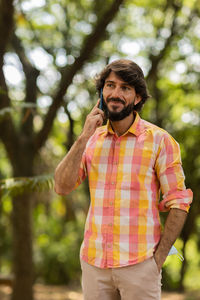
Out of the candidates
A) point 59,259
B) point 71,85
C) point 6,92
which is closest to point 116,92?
point 6,92

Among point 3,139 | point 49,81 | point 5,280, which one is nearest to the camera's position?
point 3,139

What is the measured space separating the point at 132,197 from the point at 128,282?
17.6 inches

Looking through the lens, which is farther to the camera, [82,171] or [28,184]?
[28,184]

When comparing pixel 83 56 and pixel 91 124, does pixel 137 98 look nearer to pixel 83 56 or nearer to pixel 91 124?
pixel 91 124

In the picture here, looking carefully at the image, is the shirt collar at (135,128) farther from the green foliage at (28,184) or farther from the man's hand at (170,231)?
the green foliage at (28,184)

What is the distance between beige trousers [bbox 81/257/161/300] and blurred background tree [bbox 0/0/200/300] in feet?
11.7

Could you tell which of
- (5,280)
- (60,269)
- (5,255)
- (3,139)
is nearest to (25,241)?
(5,280)

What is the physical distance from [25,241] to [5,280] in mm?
875

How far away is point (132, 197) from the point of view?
2.21 meters

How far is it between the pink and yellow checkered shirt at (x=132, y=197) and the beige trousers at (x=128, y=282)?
0.14 ft

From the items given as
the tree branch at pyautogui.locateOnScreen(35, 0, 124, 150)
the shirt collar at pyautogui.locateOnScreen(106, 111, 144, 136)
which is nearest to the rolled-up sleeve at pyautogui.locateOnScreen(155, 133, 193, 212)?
the shirt collar at pyautogui.locateOnScreen(106, 111, 144, 136)

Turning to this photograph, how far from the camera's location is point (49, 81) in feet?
31.5

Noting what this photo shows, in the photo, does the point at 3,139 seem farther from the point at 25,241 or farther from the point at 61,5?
the point at 61,5

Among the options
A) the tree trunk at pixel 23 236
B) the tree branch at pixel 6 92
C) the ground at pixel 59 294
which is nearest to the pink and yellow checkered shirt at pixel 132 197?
the tree branch at pixel 6 92
